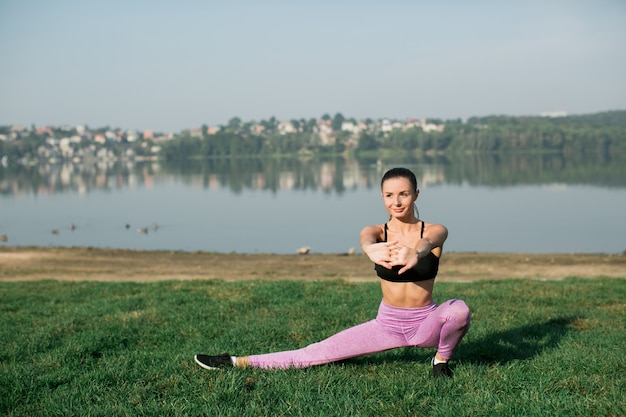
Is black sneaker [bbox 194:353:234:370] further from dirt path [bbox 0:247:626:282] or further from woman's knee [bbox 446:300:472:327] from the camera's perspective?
dirt path [bbox 0:247:626:282]

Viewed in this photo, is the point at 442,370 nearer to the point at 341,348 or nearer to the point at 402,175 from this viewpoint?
the point at 341,348

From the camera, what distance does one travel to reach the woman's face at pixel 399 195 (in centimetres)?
477

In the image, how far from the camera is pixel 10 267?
17266 mm

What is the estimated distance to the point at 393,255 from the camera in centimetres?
457

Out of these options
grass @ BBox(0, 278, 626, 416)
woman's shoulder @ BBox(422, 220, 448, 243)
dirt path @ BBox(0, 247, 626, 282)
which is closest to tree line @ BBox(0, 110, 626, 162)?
dirt path @ BBox(0, 247, 626, 282)

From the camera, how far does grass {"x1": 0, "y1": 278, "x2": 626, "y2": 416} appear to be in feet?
13.9

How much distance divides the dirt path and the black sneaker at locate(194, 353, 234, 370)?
28.0ft

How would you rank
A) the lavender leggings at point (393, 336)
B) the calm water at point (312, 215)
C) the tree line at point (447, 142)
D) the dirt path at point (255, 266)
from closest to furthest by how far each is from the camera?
the lavender leggings at point (393, 336) < the dirt path at point (255, 266) < the calm water at point (312, 215) < the tree line at point (447, 142)

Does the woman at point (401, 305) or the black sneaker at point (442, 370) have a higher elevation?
the woman at point (401, 305)

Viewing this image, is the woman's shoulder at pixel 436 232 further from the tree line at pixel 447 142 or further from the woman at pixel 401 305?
the tree line at pixel 447 142

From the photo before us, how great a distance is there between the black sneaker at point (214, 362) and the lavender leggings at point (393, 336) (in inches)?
6.8

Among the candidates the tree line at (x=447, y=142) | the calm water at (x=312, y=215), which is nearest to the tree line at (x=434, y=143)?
the tree line at (x=447, y=142)

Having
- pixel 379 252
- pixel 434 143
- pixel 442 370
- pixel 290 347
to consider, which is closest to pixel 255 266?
pixel 290 347

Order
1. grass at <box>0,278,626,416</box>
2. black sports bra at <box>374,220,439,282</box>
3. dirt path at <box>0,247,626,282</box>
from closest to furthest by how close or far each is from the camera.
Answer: grass at <box>0,278,626,416</box> → black sports bra at <box>374,220,439,282</box> → dirt path at <box>0,247,626,282</box>
